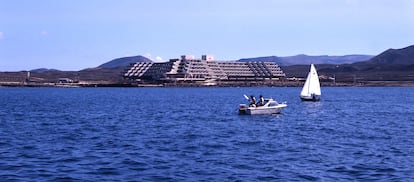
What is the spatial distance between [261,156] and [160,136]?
11.5m

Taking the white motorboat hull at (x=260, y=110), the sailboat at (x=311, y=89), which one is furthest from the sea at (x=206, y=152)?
the sailboat at (x=311, y=89)

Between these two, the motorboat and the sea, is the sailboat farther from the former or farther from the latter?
the sea

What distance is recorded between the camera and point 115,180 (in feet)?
79.8

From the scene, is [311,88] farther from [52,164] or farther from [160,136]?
[52,164]

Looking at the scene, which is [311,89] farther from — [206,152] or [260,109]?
[206,152]

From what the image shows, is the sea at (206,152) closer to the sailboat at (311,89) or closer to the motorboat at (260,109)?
the motorboat at (260,109)

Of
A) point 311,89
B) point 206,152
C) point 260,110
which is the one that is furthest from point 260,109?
point 311,89

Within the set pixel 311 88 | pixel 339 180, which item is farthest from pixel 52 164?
pixel 311 88

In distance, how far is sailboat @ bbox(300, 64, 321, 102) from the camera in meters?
97.9

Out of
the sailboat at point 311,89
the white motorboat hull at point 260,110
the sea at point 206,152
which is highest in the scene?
the sailboat at point 311,89

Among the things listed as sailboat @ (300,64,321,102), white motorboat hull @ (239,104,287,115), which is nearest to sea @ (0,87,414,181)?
white motorboat hull @ (239,104,287,115)

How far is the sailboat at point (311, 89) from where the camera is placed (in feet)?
321

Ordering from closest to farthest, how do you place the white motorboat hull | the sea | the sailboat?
the sea
the white motorboat hull
the sailboat

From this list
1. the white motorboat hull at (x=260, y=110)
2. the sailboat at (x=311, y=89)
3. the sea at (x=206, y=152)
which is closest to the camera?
the sea at (x=206, y=152)
